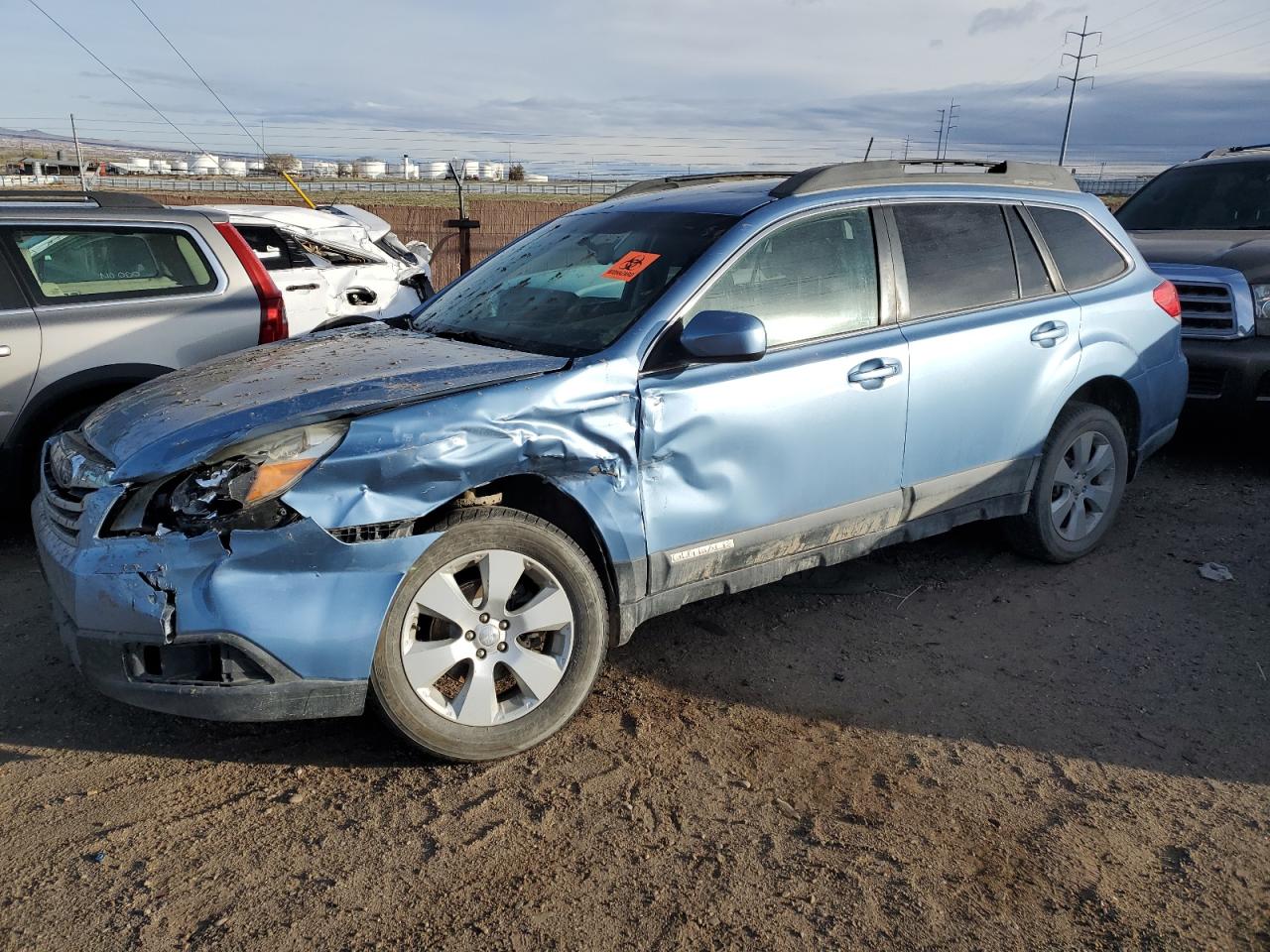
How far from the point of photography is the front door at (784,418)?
3.55 metres

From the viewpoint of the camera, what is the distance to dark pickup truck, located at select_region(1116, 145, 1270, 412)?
6.56m

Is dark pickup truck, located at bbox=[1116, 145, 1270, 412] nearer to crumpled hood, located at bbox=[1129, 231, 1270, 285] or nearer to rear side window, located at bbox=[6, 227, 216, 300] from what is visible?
crumpled hood, located at bbox=[1129, 231, 1270, 285]

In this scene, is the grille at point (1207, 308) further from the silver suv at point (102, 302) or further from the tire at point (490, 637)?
the silver suv at point (102, 302)

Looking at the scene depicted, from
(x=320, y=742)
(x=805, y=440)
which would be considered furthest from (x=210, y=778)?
(x=805, y=440)

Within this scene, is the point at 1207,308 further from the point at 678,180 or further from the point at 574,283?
the point at 574,283

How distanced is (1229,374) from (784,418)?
4.34 metres

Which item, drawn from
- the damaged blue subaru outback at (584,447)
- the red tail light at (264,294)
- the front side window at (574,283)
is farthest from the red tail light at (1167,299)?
the red tail light at (264,294)

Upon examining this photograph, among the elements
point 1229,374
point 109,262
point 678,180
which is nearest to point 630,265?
point 678,180

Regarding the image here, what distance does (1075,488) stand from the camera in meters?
5.04

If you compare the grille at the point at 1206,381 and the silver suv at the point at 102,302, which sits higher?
the silver suv at the point at 102,302

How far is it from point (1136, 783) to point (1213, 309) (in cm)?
459

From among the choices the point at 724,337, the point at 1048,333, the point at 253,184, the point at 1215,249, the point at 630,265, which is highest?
the point at 630,265

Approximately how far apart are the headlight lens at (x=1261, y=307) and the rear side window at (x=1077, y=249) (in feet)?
6.85

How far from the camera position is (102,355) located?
536 cm
